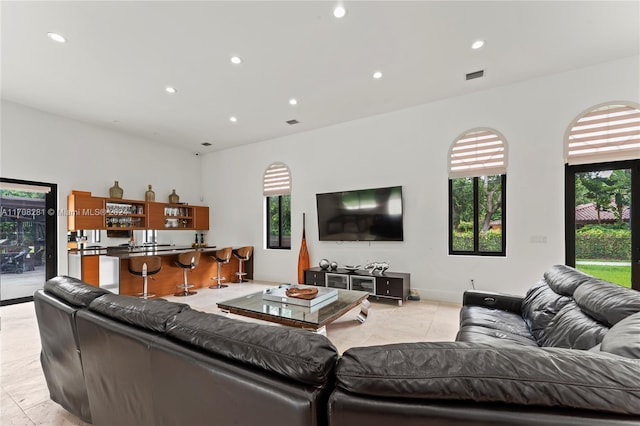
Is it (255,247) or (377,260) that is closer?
(377,260)

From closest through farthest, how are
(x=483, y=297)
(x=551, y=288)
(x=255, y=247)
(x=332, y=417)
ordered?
(x=332, y=417)
(x=551, y=288)
(x=483, y=297)
(x=255, y=247)

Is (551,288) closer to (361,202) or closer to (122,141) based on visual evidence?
(361,202)

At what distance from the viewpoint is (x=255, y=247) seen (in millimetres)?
6973

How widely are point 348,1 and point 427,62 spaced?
150cm

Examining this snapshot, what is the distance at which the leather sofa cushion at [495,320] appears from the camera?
234 cm

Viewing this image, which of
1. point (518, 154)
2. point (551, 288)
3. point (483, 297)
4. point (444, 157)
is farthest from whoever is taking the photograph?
point (444, 157)

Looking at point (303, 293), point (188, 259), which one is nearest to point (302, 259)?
point (188, 259)

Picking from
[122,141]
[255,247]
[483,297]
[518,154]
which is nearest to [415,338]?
[483,297]

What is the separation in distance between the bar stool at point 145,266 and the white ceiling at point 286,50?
262cm

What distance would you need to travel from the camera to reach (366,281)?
490 centimetres

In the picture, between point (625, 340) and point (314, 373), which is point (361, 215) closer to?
point (625, 340)

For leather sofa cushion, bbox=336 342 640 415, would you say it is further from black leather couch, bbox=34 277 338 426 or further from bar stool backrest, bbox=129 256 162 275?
bar stool backrest, bbox=129 256 162 275

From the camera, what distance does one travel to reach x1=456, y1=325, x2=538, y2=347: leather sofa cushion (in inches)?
79.1

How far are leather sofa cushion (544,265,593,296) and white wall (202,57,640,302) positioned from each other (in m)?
1.81
